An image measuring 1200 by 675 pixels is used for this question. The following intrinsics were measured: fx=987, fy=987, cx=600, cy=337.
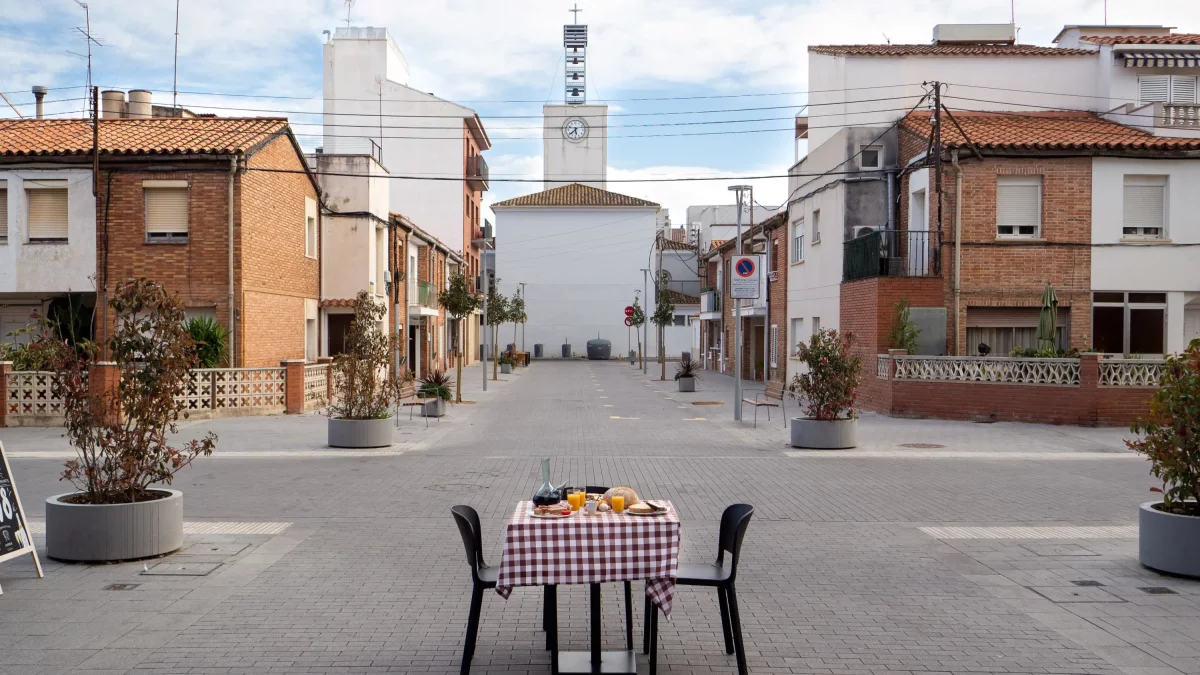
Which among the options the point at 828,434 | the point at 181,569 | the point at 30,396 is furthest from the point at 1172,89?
the point at 30,396

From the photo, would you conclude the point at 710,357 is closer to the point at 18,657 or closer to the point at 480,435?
the point at 480,435

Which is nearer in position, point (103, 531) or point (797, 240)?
point (103, 531)

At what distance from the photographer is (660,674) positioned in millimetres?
5359

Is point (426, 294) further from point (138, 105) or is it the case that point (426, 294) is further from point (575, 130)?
point (575, 130)

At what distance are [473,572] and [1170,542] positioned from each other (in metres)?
5.38

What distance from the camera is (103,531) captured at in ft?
25.2

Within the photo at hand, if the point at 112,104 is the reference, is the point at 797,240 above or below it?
below

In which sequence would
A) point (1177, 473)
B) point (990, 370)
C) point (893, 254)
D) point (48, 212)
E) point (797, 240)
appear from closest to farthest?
1. point (1177, 473)
2. point (990, 370)
3. point (48, 212)
4. point (893, 254)
5. point (797, 240)

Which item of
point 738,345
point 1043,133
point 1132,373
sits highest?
point 1043,133

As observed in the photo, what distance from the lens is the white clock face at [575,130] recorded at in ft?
241

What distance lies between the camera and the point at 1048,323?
20734 millimetres

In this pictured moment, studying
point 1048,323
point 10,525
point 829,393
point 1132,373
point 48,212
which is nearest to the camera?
point 10,525

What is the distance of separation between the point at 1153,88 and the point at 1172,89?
0.45 m

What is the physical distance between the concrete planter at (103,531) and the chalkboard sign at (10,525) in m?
0.41
